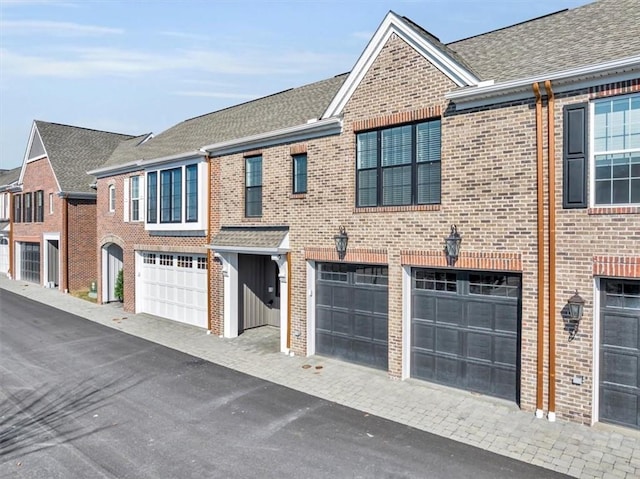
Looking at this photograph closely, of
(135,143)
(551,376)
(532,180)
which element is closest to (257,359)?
(551,376)

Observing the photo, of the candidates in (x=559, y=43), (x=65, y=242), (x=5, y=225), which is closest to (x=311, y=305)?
(x=559, y=43)

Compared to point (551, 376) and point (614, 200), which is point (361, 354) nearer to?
point (551, 376)

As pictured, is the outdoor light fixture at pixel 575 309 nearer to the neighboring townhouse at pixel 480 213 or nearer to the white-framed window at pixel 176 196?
the neighboring townhouse at pixel 480 213

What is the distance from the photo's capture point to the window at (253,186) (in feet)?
46.5

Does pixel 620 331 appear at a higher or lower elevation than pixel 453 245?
lower

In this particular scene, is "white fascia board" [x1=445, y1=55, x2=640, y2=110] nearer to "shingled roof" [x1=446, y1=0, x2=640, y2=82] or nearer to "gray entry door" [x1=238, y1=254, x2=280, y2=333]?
"shingled roof" [x1=446, y1=0, x2=640, y2=82]

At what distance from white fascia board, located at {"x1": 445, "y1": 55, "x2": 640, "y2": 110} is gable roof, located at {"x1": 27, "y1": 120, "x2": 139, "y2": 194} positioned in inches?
916

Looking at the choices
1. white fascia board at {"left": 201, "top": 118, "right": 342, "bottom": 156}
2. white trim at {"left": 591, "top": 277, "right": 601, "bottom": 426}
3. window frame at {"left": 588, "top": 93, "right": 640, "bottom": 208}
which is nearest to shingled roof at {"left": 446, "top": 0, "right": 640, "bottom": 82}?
window frame at {"left": 588, "top": 93, "right": 640, "bottom": 208}

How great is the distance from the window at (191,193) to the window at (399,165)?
6953mm

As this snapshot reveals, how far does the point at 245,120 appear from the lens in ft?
55.1

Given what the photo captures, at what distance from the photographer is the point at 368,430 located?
8.30m

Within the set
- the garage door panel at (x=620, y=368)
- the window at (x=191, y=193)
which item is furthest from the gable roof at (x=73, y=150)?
the garage door panel at (x=620, y=368)

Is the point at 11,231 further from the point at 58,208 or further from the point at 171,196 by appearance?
the point at 171,196

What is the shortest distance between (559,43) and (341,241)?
6.54 m
